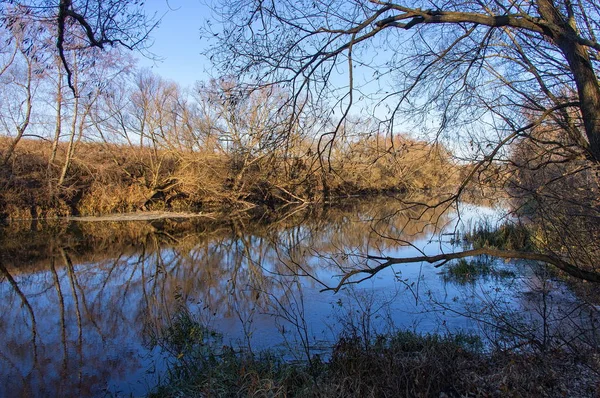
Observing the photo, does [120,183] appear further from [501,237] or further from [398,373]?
[398,373]

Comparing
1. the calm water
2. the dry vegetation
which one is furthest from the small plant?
the dry vegetation

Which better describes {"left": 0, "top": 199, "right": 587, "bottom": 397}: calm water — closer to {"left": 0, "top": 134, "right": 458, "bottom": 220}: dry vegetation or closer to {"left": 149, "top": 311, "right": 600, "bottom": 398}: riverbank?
{"left": 149, "top": 311, "right": 600, "bottom": 398}: riverbank

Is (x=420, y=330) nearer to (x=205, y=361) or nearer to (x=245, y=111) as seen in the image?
(x=205, y=361)

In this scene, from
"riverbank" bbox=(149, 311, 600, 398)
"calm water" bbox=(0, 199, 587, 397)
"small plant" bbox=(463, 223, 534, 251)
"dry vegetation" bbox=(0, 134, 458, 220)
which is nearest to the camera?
"riverbank" bbox=(149, 311, 600, 398)

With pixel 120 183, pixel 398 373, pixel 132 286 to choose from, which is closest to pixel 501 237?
pixel 398 373

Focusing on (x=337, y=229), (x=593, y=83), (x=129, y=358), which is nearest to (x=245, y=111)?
(x=593, y=83)

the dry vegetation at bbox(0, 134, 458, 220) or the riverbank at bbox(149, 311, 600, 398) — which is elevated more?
the dry vegetation at bbox(0, 134, 458, 220)

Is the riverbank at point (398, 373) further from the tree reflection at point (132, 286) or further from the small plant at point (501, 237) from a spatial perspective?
the small plant at point (501, 237)

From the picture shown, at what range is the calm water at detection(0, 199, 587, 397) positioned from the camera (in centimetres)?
526

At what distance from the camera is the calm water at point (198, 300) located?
17.3ft

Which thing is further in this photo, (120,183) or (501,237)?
(120,183)

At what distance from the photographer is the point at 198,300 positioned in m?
7.85

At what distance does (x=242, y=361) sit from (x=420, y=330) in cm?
272

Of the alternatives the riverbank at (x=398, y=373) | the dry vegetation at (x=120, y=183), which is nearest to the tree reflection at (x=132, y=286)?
the riverbank at (x=398, y=373)
